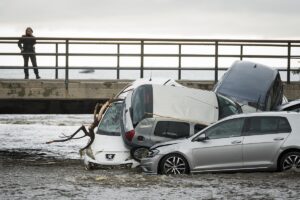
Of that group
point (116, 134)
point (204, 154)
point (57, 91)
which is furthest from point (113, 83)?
point (204, 154)

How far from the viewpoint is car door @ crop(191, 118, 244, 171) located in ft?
50.4

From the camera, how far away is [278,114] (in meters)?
15.4

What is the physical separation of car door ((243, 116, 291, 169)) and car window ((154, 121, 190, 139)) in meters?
1.75

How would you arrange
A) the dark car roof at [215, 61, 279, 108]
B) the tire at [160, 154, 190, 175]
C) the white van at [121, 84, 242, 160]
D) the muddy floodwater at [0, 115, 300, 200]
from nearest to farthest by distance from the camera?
the muddy floodwater at [0, 115, 300, 200], the tire at [160, 154, 190, 175], the white van at [121, 84, 242, 160], the dark car roof at [215, 61, 279, 108]

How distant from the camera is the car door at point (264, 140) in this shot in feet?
49.9

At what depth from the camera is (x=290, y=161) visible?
50.2ft

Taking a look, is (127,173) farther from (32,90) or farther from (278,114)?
(32,90)

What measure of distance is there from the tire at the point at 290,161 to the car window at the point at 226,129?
3.49 ft

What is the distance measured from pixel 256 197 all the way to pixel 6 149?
15963 mm

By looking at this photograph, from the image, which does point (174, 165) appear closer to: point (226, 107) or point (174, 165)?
point (174, 165)

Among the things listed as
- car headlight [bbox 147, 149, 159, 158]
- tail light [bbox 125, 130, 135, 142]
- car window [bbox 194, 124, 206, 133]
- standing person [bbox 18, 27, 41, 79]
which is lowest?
car headlight [bbox 147, 149, 159, 158]

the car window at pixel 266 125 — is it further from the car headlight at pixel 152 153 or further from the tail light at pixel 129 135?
the tail light at pixel 129 135

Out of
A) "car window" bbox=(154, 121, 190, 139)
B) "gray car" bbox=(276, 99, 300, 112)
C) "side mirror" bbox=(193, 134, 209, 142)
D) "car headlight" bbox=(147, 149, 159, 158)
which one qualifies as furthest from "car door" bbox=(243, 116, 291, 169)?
"gray car" bbox=(276, 99, 300, 112)

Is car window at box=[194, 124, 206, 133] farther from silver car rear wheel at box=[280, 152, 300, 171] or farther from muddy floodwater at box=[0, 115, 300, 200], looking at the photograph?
silver car rear wheel at box=[280, 152, 300, 171]
